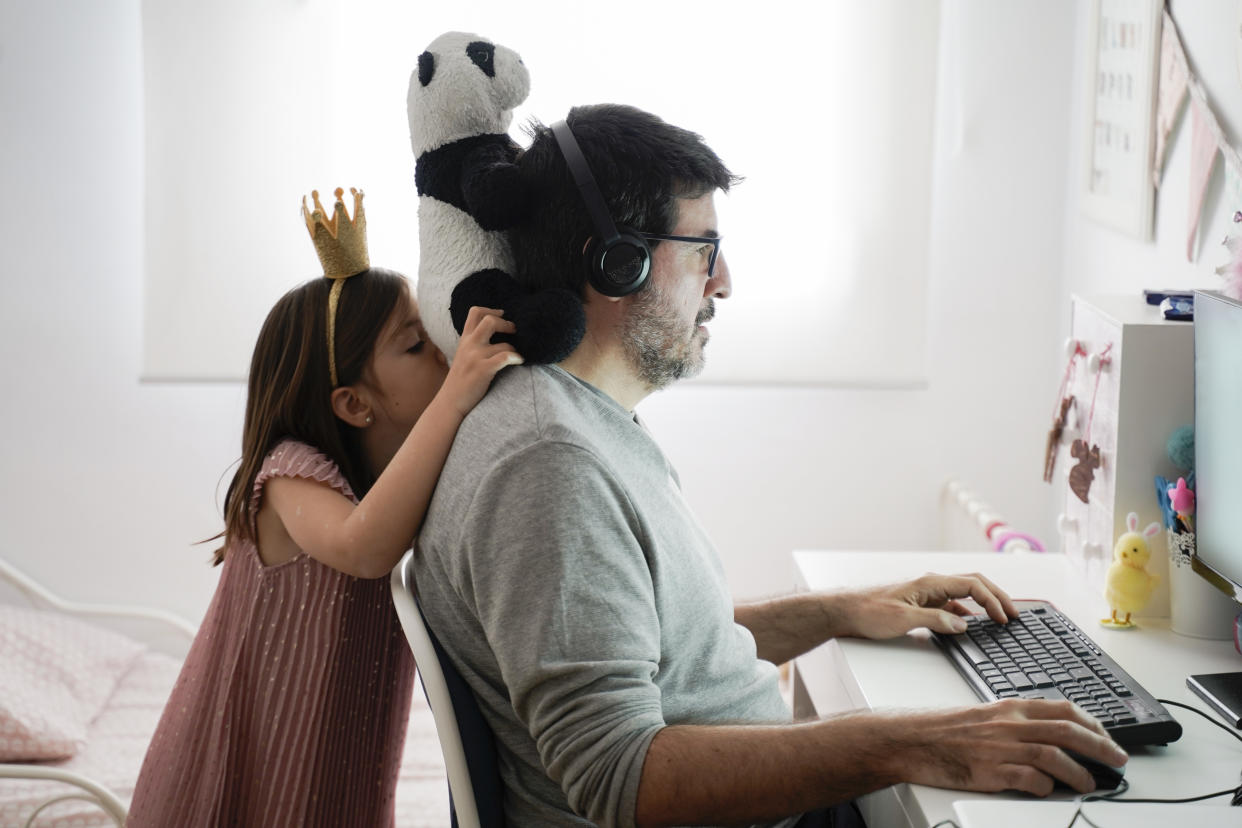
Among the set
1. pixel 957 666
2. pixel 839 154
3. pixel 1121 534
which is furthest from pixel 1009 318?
pixel 957 666

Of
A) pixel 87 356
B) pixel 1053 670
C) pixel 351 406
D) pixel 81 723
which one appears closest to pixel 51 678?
pixel 81 723

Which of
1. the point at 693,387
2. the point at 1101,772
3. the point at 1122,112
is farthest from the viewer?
the point at 693,387

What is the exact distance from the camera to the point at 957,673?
4.28ft

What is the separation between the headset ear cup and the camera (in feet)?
3.98

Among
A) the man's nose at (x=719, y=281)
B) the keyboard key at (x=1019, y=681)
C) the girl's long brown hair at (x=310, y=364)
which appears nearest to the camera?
the keyboard key at (x=1019, y=681)

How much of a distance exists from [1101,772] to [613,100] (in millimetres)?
1946

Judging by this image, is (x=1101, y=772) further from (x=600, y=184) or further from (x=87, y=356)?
(x=87, y=356)

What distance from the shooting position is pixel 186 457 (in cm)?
284

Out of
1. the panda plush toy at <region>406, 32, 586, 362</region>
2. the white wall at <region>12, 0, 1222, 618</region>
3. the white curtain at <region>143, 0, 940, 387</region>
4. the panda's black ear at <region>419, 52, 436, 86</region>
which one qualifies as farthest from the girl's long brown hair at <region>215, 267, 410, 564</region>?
the white wall at <region>12, 0, 1222, 618</region>

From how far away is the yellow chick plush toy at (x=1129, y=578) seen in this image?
4.80 feet

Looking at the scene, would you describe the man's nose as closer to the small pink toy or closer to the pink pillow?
the small pink toy

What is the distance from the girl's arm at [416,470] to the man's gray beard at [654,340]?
0.15 m

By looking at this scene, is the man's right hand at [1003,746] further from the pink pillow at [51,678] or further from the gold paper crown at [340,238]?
the pink pillow at [51,678]

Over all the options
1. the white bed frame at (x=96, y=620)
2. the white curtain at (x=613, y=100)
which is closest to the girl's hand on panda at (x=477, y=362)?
the white bed frame at (x=96, y=620)
